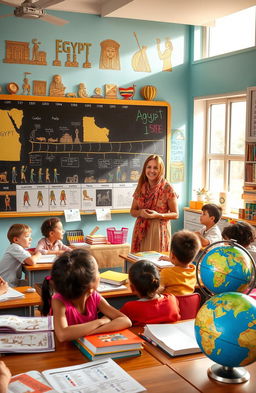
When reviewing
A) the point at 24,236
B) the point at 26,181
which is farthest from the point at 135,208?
the point at 26,181

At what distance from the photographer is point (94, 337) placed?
2072 mm

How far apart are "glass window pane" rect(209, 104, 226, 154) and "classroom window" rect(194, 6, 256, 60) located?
0.67m

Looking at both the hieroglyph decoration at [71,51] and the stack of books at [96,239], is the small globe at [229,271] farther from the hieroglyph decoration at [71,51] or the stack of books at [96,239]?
the hieroglyph decoration at [71,51]

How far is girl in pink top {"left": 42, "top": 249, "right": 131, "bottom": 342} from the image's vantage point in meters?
2.18

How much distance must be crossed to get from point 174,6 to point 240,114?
1.54 m

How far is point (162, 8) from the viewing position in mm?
5320

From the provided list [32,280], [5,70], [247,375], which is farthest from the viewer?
[5,70]

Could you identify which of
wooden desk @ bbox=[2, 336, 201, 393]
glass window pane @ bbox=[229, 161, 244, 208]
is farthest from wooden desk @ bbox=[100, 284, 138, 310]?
glass window pane @ bbox=[229, 161, 244, 208]

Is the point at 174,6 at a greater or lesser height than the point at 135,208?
greater

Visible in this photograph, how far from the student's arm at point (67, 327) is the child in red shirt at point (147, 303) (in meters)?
0.24

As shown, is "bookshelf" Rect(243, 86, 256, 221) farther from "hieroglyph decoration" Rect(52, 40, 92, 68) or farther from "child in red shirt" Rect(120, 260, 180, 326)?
"child in red shirt" Rect(120, 260, 180, 326)

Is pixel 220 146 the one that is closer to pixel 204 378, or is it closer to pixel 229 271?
pixel 229 271

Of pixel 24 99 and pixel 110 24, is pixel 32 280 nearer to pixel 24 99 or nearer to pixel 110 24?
pixel 24 99

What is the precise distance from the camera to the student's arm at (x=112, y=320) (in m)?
2.17
